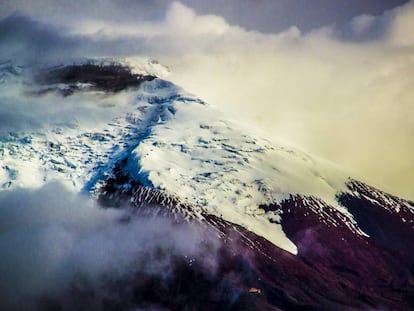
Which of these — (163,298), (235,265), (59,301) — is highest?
(235,265)

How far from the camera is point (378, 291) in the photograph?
628ft

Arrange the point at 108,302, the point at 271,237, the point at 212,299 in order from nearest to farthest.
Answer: the point at 212,299
the point at 108,302
the point at 271,237

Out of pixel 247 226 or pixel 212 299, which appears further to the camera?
pixel 247 226

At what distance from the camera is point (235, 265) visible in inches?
7160

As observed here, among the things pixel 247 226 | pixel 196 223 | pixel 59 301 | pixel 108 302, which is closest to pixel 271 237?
pixel 247 226

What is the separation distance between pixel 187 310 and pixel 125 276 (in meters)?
28.6

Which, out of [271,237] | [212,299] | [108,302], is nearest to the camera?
[212,299]

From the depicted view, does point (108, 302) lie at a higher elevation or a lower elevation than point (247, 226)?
lower

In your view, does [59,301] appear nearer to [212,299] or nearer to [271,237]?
[212,299]

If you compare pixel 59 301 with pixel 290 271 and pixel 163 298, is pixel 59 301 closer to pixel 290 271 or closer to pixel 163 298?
pixel 163 298

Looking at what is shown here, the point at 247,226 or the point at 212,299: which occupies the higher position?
the point at 247,226

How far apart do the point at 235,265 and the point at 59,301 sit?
5321cm

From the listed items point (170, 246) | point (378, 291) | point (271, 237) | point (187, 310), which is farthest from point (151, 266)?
point (378, 291)

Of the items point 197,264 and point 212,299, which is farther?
point 197,264
